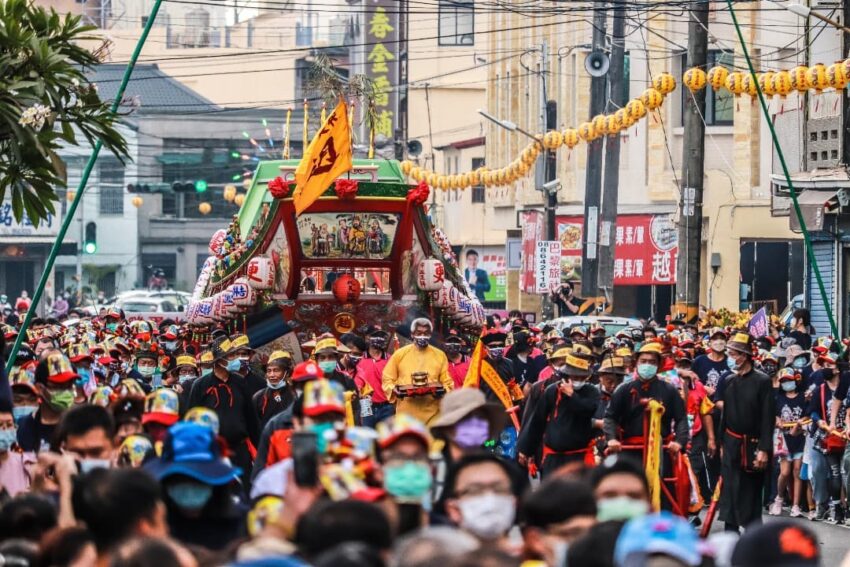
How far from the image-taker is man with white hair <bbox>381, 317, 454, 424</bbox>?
18.4 metres

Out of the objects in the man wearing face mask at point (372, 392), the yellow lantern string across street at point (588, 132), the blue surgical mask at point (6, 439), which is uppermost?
the yellow lantern string across street at point (588, 132)

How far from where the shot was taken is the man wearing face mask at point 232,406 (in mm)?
16062

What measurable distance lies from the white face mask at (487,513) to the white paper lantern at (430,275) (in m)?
18.8

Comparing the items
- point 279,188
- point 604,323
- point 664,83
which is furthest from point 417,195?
point 604,323

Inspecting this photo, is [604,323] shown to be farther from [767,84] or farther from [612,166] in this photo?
[612,166]

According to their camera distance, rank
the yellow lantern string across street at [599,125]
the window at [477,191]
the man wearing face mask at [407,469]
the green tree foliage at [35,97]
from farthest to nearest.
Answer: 1. the window at [477,191]
2. the yellow lantern string across street at [599,125]
3. the green tree foliage at [35,97]
4. the man wearing face mask at [407,469]

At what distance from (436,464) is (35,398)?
181 inches

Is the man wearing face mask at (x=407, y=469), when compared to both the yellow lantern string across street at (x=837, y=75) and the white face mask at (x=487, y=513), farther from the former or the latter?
the yellow lantern string across street at (x=837, y=75)

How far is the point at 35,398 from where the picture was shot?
12.7 meters

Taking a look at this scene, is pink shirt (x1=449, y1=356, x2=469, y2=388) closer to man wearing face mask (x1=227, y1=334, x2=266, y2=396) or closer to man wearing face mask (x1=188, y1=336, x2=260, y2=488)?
man wearing face mask (x1=227, y1=334, x2=266, y2=396)

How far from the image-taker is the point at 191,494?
8.30 m

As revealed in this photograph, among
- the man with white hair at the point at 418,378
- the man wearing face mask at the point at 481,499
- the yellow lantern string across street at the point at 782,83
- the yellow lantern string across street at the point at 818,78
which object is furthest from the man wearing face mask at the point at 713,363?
the man wearing face mask at the point at 481,499

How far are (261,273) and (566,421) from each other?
1090 centimetres

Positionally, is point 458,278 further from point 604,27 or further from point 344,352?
point 604,27
